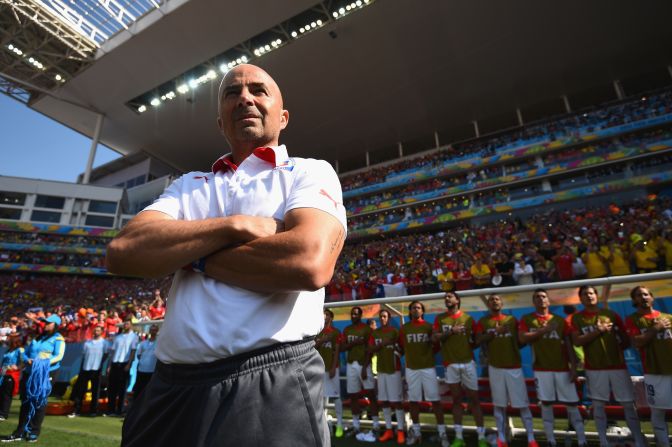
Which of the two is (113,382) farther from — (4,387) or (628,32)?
(628,32)

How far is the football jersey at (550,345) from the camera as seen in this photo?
524 cm

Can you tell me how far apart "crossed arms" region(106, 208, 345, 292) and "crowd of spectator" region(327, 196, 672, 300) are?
34.8 feet

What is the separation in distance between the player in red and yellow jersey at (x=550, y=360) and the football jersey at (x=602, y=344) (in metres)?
0.23

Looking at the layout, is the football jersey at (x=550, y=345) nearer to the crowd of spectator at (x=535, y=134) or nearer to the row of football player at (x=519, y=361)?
the row of football player at (x=519, y=361)

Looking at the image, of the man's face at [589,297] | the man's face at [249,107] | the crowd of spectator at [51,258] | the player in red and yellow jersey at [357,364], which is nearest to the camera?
the man's face at [249,107]

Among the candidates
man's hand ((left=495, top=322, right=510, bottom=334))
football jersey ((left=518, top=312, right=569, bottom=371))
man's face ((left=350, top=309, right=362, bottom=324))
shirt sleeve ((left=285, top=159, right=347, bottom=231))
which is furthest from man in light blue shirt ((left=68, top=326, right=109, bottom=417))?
shirt sleeve ((left=285, top=159, right=347, bottom=231))

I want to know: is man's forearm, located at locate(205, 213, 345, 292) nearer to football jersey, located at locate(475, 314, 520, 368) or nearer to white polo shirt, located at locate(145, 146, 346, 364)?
white polo shirt, located at locate(145, 146, 346, 364)

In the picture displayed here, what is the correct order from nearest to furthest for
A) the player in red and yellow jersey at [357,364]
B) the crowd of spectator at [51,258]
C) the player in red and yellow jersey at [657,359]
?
the player in red and yellow jersey at [657,359] < the player in red and yellow jersey at [357,364] < the crowd of spectator at [51,258]

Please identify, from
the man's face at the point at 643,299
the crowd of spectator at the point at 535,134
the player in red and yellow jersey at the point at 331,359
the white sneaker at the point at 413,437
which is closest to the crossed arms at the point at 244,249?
Result: the man's face at the point at 643,299

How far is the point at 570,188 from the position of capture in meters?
22.6

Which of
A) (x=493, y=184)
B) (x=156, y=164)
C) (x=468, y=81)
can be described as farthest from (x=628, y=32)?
(x=156, y=164)

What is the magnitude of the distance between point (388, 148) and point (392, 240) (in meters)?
11.6

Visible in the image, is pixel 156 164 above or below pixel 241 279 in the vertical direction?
above

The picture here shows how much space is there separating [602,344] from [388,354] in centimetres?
325
